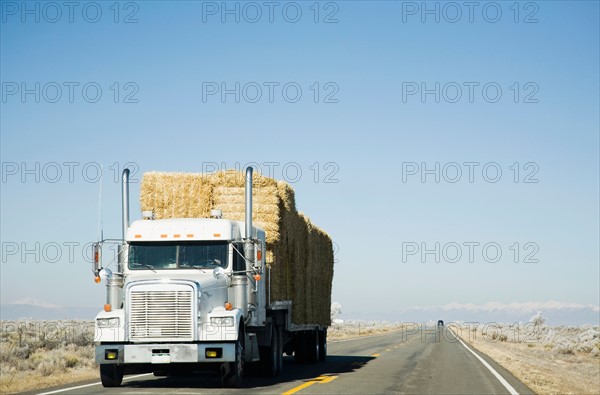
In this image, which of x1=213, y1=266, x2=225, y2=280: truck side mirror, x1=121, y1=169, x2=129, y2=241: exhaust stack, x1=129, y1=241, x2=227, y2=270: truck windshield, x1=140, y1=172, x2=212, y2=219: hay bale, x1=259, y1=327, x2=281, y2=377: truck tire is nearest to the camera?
x1=213, y1=266, x2=225, y2=280: truck side mirror

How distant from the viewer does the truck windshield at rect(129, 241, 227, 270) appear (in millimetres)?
18734

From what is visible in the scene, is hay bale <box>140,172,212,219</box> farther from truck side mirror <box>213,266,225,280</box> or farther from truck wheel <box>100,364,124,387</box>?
truck wheel <box>100,364,124,387</box>

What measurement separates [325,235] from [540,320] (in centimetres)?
14806

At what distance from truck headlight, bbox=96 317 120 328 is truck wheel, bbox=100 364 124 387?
38.9 inches

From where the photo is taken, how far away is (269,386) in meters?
18.6

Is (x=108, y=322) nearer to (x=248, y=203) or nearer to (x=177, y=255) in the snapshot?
(x=177, y=255)

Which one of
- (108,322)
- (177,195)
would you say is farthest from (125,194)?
(108,322)

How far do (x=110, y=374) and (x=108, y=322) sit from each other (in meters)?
1.26

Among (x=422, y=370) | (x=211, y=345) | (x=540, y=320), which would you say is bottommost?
(x=540, y=320)

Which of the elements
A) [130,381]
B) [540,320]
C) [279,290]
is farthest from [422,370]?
[540,320]

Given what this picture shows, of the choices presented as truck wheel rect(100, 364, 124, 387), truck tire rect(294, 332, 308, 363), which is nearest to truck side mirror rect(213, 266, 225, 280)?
truck wheel rect(100, 364, 124, 387)

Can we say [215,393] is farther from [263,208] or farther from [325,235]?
→ [325,235]

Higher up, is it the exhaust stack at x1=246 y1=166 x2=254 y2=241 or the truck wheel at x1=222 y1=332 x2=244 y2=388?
the exhaust stack at x1=246 y1=166 x2=254 y2=241

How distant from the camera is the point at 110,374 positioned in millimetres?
18234
